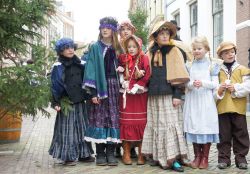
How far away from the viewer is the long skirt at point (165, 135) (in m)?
5.77

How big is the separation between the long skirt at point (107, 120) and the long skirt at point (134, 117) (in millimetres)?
120

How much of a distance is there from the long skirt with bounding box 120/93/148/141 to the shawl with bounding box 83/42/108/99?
1.15ft

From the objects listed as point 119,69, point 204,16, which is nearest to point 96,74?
point 119,69

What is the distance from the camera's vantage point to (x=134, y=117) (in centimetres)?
599

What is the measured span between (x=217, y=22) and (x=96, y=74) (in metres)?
10.4

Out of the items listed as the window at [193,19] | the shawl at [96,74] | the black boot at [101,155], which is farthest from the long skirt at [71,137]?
the window at [193,19]

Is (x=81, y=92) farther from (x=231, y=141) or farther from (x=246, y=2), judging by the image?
(x=246, y=2)

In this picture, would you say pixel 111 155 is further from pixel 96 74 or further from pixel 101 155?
pixel 96 74

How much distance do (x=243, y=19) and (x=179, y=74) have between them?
815 cm

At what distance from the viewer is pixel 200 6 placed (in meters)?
A: 16.6

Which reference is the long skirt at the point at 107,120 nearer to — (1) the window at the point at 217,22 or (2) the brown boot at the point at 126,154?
(2) the brown boot at the point at 126,154

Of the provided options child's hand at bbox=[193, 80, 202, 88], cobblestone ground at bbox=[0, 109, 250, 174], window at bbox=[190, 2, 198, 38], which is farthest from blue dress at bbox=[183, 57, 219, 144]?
window at bbox=[190, 2, 198, 38]

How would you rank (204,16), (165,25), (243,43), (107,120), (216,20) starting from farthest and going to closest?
(204,16)
(216,20)
(243,43)
(107,120)
(165,25)

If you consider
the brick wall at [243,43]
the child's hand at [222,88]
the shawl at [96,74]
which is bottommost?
the child's hand at [222,88]
